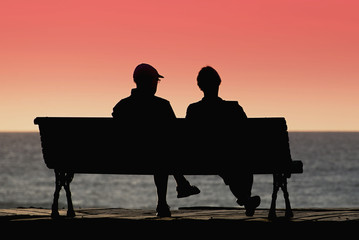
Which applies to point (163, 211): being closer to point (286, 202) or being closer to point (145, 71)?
point (286, 202)

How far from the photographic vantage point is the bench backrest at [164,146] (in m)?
9.22

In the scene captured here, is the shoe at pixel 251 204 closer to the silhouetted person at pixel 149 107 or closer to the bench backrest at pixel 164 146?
the bench backrest at pixel 164 146

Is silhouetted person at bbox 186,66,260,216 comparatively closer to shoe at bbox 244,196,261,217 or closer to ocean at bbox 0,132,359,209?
shoe at bbox 244,196,261,217

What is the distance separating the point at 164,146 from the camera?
30.8ft

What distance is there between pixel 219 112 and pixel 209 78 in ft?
1.28

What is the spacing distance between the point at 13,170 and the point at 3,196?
31030mm

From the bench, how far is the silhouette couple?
0.45 ft

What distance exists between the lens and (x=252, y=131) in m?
9.20

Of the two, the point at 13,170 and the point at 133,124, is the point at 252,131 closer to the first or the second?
the point at 133,124

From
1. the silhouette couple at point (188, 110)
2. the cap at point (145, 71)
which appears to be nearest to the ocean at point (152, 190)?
the silhouette couple at point (188, 110)

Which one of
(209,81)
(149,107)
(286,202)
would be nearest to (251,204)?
(286,202)

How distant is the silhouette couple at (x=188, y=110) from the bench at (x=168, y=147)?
0.14 meters

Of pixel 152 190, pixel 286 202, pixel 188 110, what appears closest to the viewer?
pixel 286 202

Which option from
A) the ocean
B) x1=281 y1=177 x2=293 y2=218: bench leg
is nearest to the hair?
x1=281 y1=177 x2=293 y2=218: bench leg
